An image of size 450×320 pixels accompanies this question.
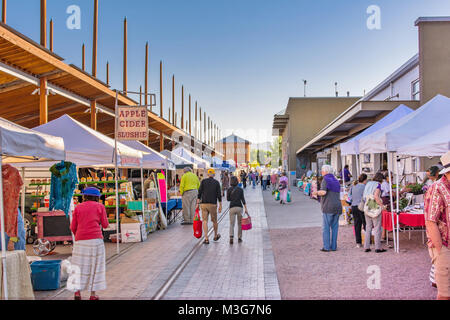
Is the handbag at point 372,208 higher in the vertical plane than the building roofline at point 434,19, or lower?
lower

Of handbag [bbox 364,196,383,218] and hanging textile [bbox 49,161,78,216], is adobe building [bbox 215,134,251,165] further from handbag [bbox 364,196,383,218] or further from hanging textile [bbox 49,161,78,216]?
handbag [bbox 364,196,383,218]

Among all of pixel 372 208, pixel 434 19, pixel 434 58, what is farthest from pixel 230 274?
pixel 434 19

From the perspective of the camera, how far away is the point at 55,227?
1105 cm

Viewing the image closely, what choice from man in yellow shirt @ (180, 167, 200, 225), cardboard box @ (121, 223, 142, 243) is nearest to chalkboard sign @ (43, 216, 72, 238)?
cardboard box @ (121, 223, 142, 243)

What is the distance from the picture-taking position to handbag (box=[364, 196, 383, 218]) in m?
9.47

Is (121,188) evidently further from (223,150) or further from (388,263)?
(223,150)

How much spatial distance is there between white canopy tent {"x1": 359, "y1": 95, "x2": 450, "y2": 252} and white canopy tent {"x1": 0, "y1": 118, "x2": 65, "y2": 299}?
6610 mm

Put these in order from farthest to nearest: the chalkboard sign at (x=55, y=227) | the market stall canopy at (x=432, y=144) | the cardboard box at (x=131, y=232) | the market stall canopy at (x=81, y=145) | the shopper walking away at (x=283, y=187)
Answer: the shopper walking away at (x=283, y=187), the cardboard box at (x=131, y=232), the chalkboard sign at (x=55, y=227), the market stall canopy at (x=81, y=145), the market stall canopy at (x=432, y=144)

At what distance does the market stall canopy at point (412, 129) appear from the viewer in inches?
384

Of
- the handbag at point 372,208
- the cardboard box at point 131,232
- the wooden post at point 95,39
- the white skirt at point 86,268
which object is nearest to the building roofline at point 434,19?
the handbag at point 372,208

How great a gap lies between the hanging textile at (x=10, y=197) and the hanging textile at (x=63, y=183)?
3381 millimetres

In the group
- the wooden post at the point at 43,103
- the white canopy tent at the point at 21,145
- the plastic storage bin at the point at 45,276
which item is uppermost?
the wooden post at the point at 43,103

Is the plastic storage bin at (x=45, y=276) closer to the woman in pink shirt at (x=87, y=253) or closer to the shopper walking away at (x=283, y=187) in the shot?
the woman in pink shirt at (x=87, y=253)
